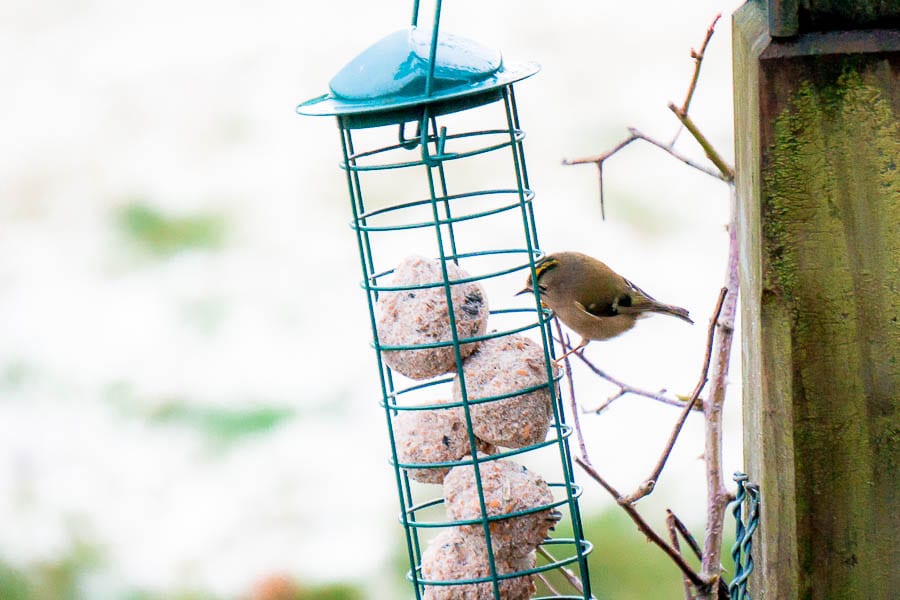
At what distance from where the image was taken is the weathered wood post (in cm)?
134

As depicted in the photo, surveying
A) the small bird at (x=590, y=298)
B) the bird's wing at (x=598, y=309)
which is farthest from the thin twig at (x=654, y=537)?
the bird's wing at (x=598, y=309)

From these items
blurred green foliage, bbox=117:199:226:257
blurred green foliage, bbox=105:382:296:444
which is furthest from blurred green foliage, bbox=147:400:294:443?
blurred green foliage, bbox=117:199:226:257

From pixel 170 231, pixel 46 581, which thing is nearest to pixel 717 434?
pixel 46 581

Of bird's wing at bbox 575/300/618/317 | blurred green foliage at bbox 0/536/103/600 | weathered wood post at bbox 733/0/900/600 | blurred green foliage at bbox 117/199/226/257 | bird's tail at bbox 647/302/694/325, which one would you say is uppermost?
weathered wood post at bbox 733/0/900/600

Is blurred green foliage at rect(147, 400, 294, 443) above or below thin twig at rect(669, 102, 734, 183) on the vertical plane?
below

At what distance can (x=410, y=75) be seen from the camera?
1.84m

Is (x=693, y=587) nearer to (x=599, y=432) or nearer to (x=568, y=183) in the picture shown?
(x=599, y=432)

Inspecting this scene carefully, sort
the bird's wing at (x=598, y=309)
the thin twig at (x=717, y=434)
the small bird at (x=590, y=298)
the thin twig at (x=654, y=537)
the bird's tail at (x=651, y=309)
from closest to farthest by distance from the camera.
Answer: the thin twig at (x=654, y=537) → the thin twig at (x=717, y=434) → the small bird at (x=590, y=298) → the bird's wing at (x=598, y=309) → the bird's tail at (x=651, y=309)

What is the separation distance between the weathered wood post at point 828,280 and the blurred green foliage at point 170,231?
11.1 feet

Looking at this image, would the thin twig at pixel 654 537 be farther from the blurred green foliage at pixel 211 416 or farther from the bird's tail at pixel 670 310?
the blurred green foliage at pixel 211 416

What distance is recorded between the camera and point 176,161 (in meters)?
4.93

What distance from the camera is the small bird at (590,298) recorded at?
306 cm

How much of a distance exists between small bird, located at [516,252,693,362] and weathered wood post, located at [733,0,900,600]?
1422 millimetres

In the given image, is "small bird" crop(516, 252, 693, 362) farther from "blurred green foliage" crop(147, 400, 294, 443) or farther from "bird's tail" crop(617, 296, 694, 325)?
"blurred green foliage" crop(147, 400, 294, 443)
